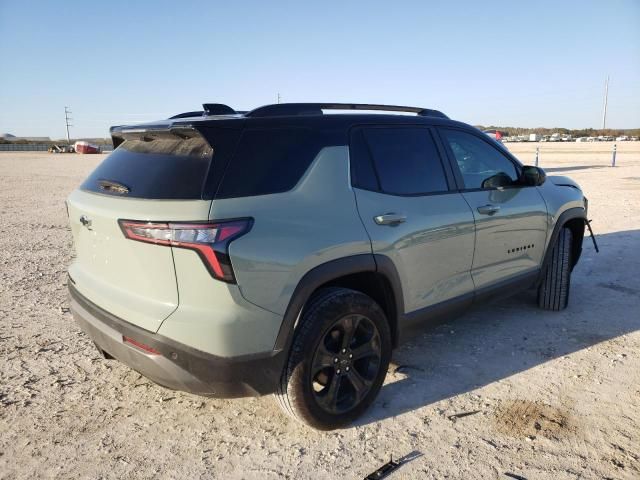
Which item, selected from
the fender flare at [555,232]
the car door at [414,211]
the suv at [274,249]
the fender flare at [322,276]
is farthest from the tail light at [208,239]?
the fender flare at [555,232]

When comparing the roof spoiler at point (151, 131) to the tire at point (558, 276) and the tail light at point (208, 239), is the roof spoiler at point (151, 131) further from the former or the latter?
the tire at point (558, 276)

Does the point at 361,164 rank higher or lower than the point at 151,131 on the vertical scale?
lower

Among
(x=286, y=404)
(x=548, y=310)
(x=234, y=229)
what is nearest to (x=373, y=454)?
(x=286, y=404)

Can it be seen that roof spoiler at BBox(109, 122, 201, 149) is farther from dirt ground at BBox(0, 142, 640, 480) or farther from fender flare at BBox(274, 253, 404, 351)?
dirt ground at BBox(0, 142, 640, 480)

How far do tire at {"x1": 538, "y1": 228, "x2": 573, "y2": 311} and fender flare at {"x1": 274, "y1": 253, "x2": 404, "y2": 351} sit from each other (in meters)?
2.32

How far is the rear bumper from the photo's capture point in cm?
238

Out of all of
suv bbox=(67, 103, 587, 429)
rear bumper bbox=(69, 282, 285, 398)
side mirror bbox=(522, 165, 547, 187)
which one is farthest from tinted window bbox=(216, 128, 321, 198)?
side mirror bbox=(522, 165, 547, 187)

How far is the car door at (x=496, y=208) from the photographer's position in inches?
144

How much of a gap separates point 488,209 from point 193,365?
2.41m

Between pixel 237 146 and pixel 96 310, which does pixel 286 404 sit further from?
pixel 237 146

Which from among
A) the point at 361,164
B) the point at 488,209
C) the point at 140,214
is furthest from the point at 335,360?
the point at 488,209

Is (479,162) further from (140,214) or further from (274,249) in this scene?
(140,214)

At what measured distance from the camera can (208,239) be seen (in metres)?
2.27

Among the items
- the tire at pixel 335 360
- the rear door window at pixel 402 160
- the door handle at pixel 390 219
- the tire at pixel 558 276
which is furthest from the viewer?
the tire at pixel 558 276
